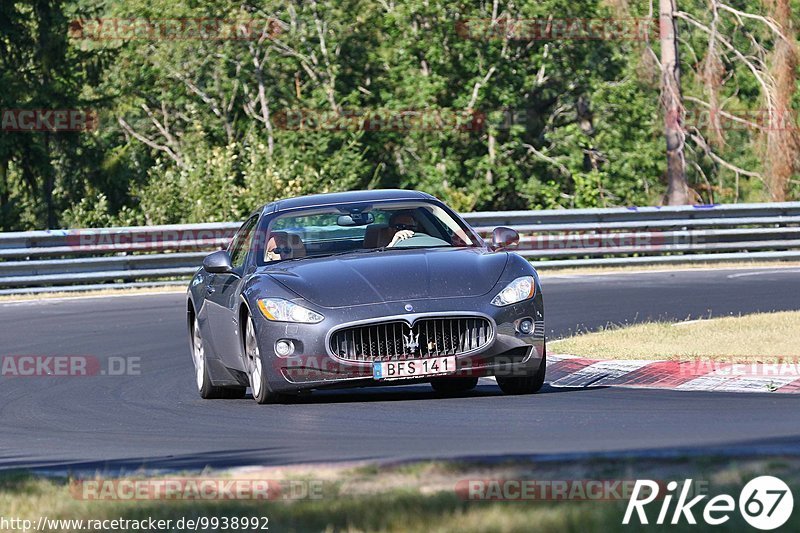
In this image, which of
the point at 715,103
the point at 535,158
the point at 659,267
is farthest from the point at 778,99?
the point at 535,158

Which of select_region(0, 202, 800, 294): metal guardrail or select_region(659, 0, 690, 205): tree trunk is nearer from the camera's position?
select_region(0, 202, 800, 294): metal guardrail

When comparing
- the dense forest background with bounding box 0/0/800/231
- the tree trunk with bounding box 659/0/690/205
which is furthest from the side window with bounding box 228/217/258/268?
the dense forest background with bounding box 0/0/800/231

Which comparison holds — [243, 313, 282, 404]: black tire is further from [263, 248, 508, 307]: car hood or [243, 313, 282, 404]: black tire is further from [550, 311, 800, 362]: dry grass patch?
[550, 311, 800, 362]: dry grass patch

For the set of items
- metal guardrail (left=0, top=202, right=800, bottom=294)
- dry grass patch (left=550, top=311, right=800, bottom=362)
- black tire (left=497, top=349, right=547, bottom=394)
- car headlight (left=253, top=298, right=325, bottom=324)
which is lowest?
metal guardrail (left=0, top=202, right=800, bottom=294)

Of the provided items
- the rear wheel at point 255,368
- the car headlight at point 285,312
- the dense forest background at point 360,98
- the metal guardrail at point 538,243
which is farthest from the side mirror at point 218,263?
the dense forest background at point 360,98

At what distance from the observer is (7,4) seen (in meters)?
40.0

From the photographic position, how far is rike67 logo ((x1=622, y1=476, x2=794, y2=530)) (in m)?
5.21

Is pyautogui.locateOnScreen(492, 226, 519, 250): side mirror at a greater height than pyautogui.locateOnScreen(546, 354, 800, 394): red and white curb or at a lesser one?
greater

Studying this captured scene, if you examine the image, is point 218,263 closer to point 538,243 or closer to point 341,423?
point 341,423

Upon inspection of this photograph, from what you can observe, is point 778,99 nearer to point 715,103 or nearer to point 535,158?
point 715,103

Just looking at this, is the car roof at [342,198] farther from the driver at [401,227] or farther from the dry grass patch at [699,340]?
the dry grass patch at [699,340]

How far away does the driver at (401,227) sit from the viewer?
443 inches

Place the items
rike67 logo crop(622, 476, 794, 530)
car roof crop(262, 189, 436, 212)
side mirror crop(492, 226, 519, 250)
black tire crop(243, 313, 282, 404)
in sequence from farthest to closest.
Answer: car roof crop(262, 189, 436, 212)
side mirror crop(492, 226, 519, 250)
black tire crop(243, 313, 282, 404)
rike67 logo crop(622, 476, 794, 530)

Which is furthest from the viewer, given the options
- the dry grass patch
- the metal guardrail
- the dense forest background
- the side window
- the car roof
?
the dense forest background
